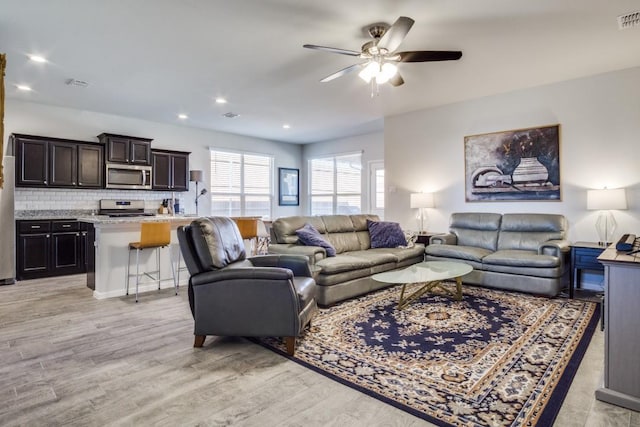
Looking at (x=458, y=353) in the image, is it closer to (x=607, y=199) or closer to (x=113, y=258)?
(x=607, y=199)

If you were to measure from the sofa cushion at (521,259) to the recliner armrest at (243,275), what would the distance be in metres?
2.96

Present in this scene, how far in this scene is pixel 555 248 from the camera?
4.15 metres

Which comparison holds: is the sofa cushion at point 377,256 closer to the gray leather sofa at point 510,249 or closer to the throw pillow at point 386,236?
the throw pillow at point 386,236

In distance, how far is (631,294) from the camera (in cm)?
192

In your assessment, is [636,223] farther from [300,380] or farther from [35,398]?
[35,398]

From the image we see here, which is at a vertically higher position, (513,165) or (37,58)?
(37,58)

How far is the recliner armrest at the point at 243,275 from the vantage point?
2.56 metres

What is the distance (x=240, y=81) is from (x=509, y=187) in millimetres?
4072

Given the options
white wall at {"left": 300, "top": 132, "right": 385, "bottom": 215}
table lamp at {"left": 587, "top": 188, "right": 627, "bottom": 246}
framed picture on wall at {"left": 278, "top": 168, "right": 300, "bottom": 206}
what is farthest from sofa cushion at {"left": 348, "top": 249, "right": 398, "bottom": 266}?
framed picture on wall at {"left": 278, "top": 168, "right": 300, "bottom": 206}

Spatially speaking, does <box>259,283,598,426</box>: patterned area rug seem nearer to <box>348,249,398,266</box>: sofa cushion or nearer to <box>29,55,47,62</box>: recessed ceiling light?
<box>348,249,398,266</box>: sofa cushion

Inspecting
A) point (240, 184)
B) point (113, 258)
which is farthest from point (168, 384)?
point (240, 184)

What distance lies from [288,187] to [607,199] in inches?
258

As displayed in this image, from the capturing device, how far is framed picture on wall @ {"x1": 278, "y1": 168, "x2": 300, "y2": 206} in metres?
9.02

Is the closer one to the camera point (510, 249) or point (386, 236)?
point (510, 249)
